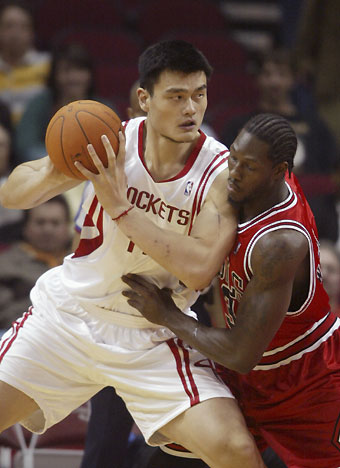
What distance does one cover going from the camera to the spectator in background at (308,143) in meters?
6.35

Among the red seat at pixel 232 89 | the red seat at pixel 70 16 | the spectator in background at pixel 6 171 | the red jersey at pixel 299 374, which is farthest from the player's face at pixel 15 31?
the red jersey at pixel 299 374

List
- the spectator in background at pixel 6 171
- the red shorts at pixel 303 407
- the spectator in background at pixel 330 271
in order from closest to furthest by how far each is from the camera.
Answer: the red shorts at pixel 303 407
the spectator in background at pixel 330 271
the spectator in background at pixel 6 171

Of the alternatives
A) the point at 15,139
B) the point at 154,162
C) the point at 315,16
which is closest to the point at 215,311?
the point at 154,162

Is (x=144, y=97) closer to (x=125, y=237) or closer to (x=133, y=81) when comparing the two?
(x=125, y=237)

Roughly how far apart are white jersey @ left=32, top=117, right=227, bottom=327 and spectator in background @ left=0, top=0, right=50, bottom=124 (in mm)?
3746

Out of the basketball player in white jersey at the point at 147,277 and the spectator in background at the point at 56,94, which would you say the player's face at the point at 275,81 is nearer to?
the spectator in background at the point at 56,94

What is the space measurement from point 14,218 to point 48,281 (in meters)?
2.38

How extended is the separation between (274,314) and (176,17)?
5.84 m

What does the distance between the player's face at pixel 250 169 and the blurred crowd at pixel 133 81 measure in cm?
113

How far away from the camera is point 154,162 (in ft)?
11.1

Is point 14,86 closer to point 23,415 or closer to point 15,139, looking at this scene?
point 15,139

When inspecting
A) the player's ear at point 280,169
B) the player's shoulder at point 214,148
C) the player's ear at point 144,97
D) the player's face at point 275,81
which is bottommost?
the player's face at point 275,81

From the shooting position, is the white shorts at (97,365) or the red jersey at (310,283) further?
the white shorts at (97,365)

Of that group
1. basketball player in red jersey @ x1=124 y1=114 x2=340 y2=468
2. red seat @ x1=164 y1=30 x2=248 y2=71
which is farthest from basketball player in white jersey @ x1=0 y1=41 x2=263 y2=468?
red seat @ x1=164 y1=30 x2=248 y2=71
